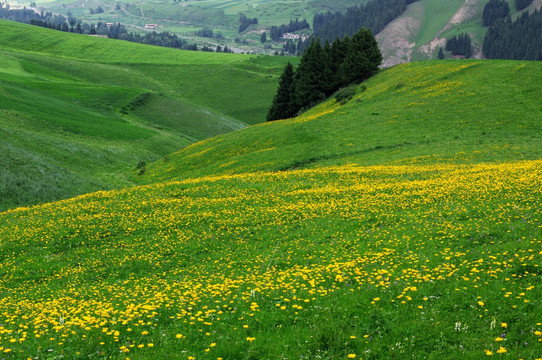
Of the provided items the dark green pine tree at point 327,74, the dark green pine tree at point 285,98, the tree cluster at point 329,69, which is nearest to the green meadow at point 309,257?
the tree cluster at point 329,69

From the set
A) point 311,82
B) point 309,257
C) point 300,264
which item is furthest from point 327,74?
point 300,264

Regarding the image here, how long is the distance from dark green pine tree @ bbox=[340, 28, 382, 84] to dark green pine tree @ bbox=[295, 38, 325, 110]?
5.74 meters

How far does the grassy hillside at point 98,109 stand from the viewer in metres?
48.7

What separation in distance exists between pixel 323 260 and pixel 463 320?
6735mm

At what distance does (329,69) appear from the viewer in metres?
90.0

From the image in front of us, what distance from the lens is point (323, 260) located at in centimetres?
1599

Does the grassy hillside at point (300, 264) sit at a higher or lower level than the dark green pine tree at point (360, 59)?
lower

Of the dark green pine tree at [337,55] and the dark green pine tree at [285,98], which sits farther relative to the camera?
the dark green pine tree at [285,98]

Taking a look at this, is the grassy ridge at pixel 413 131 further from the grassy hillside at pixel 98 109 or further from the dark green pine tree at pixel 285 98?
the dark green pine tree at pixel 285 98

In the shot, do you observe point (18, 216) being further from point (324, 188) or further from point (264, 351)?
point (264, 351)

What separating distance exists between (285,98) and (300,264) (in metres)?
85.4

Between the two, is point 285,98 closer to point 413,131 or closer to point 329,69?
point 329,69

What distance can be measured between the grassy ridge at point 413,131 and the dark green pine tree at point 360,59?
17.1 meters

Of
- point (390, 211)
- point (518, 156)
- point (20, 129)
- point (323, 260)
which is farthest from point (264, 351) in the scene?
point (20, 129)
